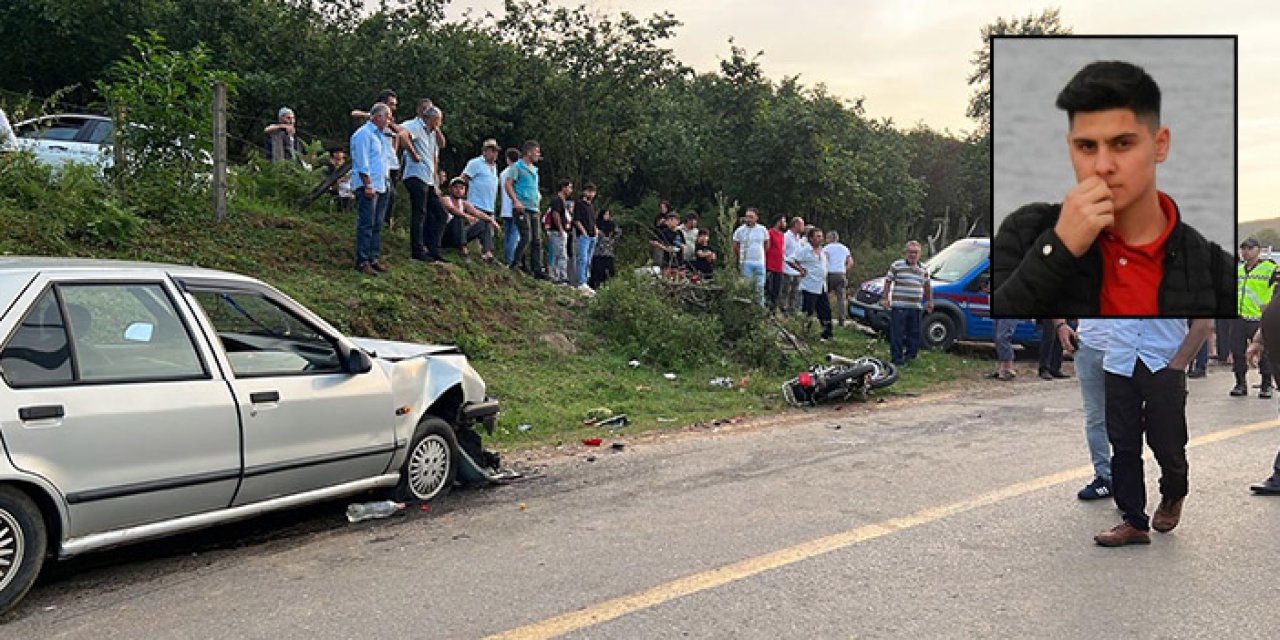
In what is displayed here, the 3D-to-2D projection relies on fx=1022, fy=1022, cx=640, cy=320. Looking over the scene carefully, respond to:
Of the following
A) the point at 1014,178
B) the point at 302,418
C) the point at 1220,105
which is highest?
the point at 1220,105

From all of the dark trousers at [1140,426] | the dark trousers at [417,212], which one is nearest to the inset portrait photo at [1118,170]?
the dark trousers at [1140,426]

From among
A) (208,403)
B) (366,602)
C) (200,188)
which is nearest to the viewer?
(366,602)

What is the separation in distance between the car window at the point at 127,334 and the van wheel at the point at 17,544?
63 cm

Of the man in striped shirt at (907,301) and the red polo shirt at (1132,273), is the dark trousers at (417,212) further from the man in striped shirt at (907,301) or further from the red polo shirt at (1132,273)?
the red polo shirt at (1132,273)

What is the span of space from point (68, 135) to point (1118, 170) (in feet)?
50.4

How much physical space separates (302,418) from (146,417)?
903mm

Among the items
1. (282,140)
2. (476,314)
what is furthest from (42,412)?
(282,140)

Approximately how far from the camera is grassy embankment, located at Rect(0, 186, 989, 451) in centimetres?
1016

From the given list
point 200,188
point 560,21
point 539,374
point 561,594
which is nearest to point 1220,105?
point 561,594

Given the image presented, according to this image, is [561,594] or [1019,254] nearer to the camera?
A: [1019,254]

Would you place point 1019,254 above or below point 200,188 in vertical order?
below

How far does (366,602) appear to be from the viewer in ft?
15.2

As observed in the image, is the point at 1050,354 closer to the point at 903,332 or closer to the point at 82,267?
the point at 903,332

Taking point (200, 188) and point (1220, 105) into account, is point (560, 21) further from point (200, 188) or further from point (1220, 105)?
point (1220, 105)
